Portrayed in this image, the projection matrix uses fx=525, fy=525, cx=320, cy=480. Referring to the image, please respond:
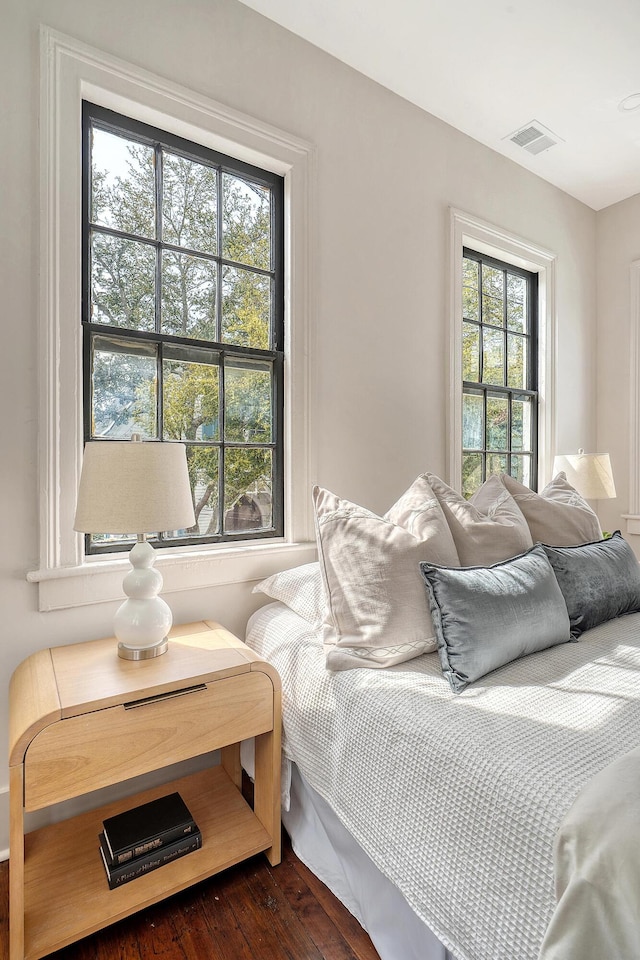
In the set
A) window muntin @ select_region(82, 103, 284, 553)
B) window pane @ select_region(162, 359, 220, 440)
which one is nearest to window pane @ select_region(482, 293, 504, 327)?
window muntin @ select_region(82, 103, 284, 553)

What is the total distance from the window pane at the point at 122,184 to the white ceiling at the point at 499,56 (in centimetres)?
82

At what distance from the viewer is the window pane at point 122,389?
182cm

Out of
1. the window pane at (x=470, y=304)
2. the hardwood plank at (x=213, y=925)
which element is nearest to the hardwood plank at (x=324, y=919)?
the hardwood plank at (x=213, y=925)

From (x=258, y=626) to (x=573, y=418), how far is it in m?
2.71

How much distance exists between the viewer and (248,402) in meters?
2.17

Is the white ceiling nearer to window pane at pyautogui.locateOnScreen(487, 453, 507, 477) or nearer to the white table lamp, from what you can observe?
window pane at pyautogui.locateOnScreen(487, 453, 507, 477)

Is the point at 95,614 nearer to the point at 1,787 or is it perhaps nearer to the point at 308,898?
the point at 1,787

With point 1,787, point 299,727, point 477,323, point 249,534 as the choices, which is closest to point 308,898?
point 299,727

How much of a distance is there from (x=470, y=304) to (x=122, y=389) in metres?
2.08

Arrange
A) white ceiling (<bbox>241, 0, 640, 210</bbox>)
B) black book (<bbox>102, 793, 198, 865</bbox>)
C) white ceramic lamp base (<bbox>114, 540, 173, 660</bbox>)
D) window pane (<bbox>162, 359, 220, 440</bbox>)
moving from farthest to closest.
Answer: white ceiling (<bbox>241, 0, 640, 210</bbox>) → window pane (<bbox>162, 359, 220, 440</bbox>) → white ceramic lamp base (<bbox>114, 540, 173, 660</bbox>) → black book (<bbox>102, 793, 198, 865</bbox>)

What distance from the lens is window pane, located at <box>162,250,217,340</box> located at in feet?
6.48

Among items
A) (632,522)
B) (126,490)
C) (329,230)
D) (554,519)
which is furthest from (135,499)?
(632,522)

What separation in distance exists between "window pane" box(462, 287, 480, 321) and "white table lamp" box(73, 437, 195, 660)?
2131 mm

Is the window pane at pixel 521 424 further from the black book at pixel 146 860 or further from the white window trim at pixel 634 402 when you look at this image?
the black book at pixel 146 860
